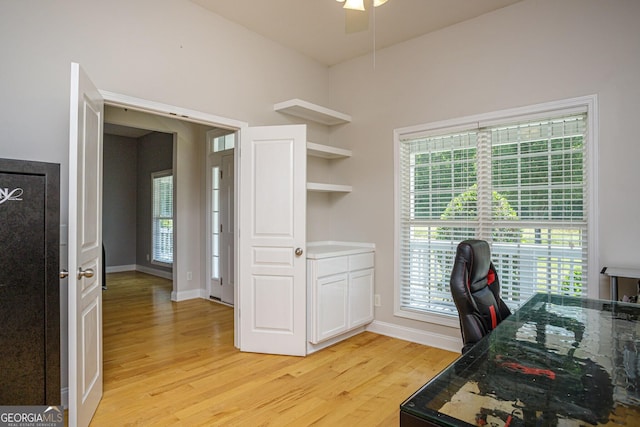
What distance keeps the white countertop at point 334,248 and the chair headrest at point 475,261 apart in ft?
5.16

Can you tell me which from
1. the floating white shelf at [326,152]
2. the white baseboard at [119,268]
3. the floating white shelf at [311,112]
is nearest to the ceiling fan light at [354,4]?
the floating white shelf at [311,112]

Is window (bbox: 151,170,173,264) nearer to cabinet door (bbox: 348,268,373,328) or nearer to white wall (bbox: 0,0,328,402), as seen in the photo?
white wall (bbox: 0,0,328,402)

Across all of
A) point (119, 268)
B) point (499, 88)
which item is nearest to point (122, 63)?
point (499, 88)

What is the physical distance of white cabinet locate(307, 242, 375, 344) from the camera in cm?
333

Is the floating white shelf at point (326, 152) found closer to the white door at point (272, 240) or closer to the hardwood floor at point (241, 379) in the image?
the white door at point (272, 240)

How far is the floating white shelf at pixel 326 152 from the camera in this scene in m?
3.67

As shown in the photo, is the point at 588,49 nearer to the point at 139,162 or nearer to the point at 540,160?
the point at 540,160

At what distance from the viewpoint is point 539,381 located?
1.02 metres

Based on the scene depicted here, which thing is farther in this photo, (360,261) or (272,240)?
(360,261)

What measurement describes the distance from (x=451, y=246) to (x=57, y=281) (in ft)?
10.1

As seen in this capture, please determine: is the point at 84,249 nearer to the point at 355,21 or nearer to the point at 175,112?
the point at 175,112

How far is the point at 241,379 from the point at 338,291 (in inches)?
47.2

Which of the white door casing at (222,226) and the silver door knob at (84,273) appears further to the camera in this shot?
the white door casing at (222,226)

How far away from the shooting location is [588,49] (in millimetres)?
2744
